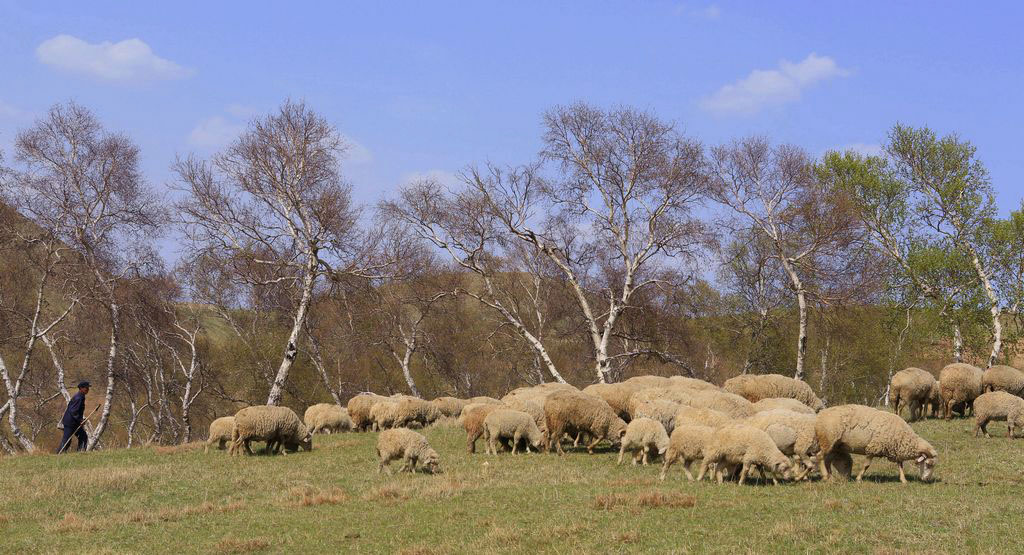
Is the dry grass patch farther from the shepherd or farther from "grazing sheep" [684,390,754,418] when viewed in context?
the shepherd

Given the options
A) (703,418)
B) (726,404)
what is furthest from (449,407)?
(703,418)

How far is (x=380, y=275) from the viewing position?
32031 millimetres

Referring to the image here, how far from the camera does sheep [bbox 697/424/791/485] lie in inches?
589

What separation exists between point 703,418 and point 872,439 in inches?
139

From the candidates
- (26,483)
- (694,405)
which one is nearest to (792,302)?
(694,405)

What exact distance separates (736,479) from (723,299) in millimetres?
39199

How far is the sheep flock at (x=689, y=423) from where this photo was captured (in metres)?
15.6

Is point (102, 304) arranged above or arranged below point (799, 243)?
below

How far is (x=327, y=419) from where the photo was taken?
27156 millimetres

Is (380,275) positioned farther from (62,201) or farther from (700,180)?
(700,180)

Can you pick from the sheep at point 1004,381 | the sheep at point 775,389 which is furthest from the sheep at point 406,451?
the sheep at point 1004,381

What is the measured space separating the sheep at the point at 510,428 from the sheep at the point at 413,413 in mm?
6425

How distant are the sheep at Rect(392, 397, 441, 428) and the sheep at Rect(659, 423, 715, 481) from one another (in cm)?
1167

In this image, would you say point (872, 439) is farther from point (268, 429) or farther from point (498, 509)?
point (268, 429)
